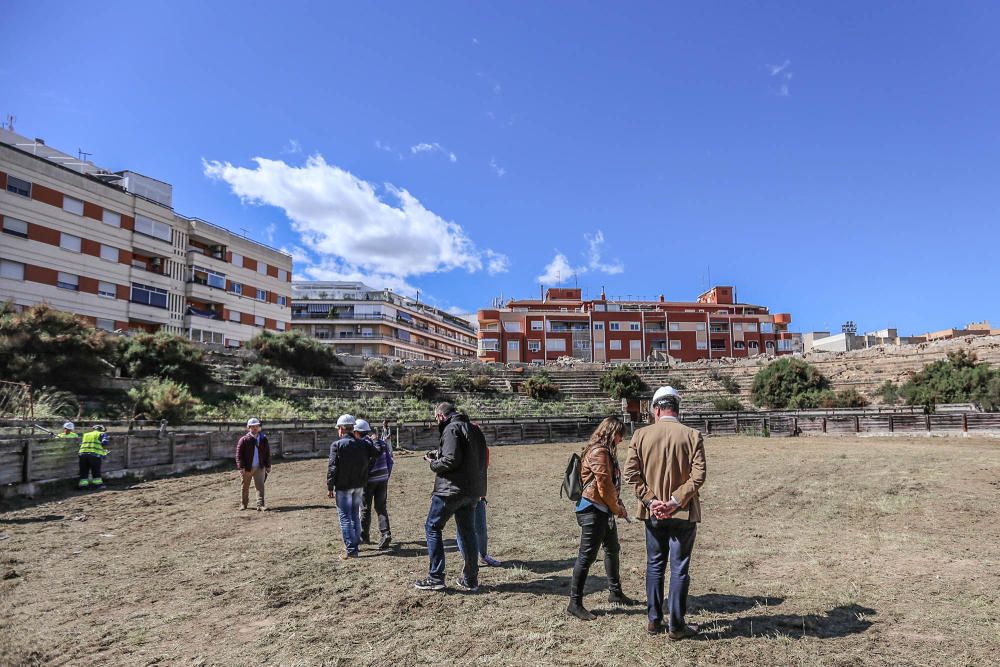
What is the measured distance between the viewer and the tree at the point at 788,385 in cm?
4409

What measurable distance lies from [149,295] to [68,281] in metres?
5.64

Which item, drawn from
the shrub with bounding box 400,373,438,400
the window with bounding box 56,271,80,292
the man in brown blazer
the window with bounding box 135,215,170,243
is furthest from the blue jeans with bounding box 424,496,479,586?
the window with bounding box 135,215,170,243

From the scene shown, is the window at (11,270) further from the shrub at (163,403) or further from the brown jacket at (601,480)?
the brown jacket at (601,480)

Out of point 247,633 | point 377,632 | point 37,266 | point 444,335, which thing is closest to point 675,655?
Answer: point 377,632

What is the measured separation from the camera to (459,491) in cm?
586

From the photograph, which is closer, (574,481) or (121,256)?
(574,481)

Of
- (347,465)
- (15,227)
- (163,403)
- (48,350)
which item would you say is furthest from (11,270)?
(347,465)

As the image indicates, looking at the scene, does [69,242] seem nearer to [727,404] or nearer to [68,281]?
[68,281]

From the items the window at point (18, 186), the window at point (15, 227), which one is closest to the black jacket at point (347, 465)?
the window at point (15, 227)

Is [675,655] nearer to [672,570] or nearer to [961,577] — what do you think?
[672,570]

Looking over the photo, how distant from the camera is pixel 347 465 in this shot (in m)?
7.35

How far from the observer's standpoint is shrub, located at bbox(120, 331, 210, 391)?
3000 centimetres

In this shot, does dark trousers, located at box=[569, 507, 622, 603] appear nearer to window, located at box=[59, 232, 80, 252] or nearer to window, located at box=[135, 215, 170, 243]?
window, located at box=[59, 232, 80, 252]

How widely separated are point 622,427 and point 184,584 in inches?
204
